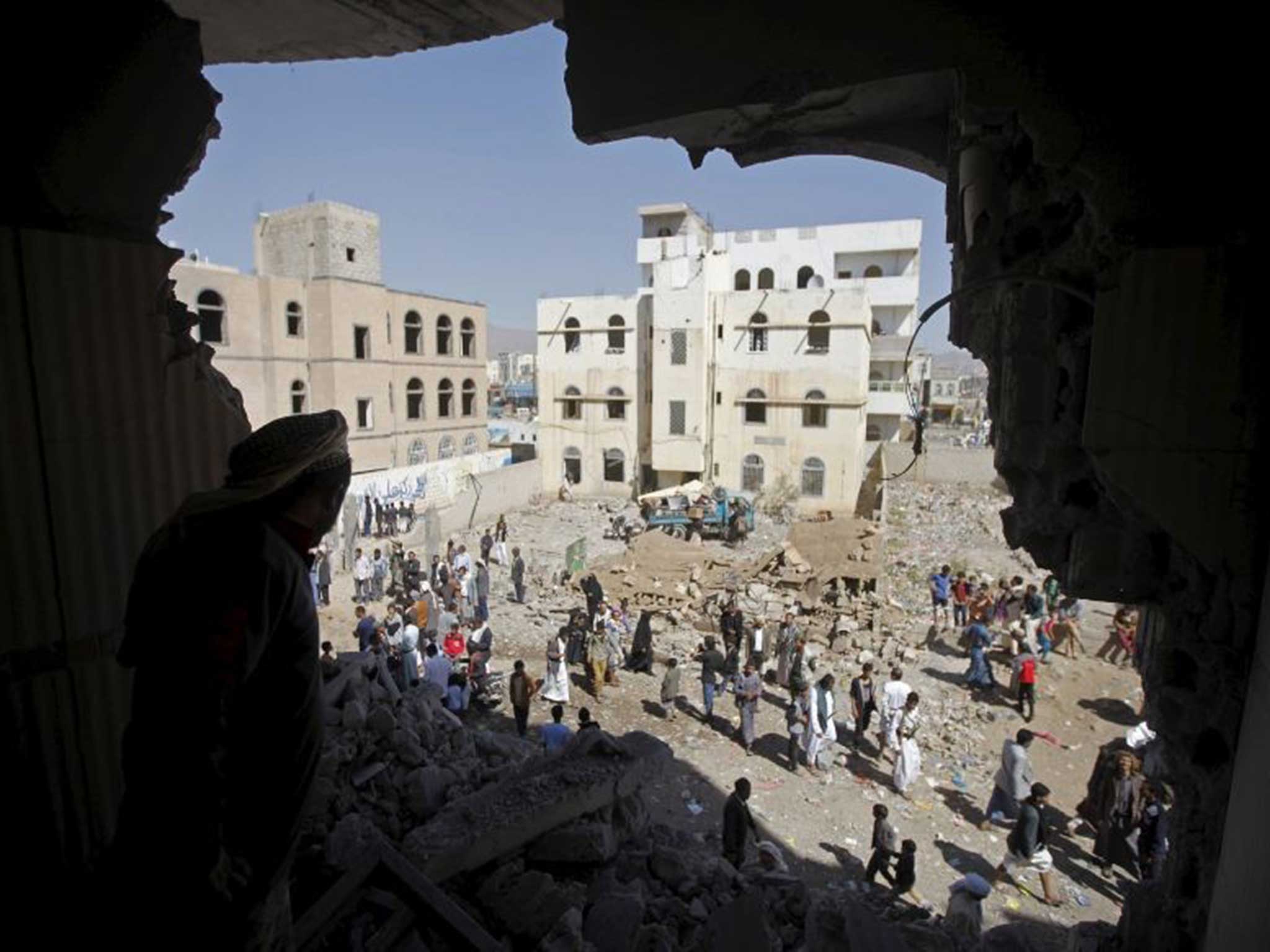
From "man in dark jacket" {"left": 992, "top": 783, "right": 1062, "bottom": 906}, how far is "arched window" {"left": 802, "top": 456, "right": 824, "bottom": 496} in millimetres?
20301

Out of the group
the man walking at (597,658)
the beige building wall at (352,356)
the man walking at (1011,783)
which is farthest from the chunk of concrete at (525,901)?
the beige building wall at (352,356)

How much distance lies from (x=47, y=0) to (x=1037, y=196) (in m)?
3.99

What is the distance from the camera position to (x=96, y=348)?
3.04 metres

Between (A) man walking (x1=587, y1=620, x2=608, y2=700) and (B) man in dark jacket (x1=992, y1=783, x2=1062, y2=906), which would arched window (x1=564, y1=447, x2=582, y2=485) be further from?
(B) man in dark jacket (x1=992, y1=783, x2=1062, y2=906)

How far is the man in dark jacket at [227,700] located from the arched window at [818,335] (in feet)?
85.0

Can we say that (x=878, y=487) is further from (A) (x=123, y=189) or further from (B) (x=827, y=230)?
(A) (x=123, y=189)

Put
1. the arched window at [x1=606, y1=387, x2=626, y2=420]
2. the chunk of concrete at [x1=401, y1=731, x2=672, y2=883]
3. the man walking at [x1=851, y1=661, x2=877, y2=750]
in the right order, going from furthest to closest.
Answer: the arched window at [x1=606, y1=387, x2=626, y2=420] → the man walking at [x1=851, y1=661, x2=877, y2=750] → the chunk of concrete at [x1=401, y1=731, x2=672, y2=883]

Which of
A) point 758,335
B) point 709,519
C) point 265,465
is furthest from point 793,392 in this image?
point 265,465

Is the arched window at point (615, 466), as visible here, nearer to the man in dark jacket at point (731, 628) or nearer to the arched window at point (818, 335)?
the arched window at point (818, 335)

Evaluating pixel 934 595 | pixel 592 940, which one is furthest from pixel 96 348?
pixel 934 595

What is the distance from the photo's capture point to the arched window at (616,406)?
1156 inches

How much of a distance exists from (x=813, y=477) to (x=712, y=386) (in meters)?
5.36

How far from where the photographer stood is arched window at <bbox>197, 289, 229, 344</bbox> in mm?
23597

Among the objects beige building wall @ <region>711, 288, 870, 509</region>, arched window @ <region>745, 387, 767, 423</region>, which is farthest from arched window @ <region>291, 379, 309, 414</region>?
arched window @ <region>745, 387, 767, 423</region>
